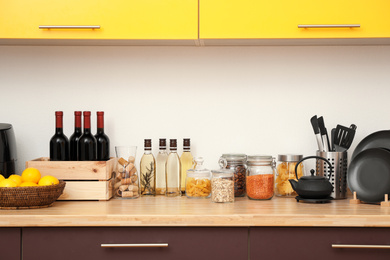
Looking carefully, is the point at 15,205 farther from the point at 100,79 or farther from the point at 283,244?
the point at 283,244

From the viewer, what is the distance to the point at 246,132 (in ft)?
7.89

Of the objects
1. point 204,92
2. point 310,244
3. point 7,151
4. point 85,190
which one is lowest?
point 310,244

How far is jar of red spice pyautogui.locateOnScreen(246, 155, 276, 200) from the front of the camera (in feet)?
6.91

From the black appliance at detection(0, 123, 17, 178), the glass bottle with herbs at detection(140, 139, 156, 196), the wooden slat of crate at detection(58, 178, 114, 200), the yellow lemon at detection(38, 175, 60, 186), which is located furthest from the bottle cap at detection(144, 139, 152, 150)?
the black appliance at detection(0, 123, 17, 178)

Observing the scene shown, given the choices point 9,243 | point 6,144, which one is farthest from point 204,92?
point 9,243

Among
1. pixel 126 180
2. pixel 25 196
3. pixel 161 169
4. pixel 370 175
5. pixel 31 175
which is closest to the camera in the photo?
pixel 25 196

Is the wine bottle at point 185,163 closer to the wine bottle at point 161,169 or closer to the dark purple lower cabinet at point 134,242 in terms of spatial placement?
the wine bottle at point 161,169

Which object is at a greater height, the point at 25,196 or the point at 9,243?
the point at 25,196

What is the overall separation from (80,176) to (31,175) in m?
0.22

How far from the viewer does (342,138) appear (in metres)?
2.20

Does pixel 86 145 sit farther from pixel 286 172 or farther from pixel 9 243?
pixel 286 172

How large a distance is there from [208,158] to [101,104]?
1.98ft

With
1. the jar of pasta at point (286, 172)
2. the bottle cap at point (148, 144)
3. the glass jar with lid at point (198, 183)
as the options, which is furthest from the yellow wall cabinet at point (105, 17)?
the jar of pasta at point (286, 172)

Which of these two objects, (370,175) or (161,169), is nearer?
(370,175)
